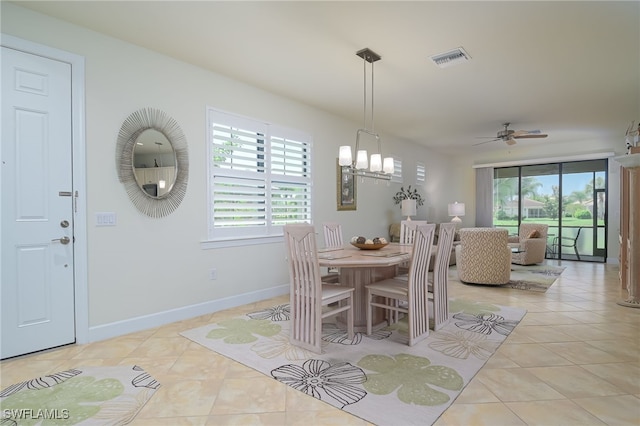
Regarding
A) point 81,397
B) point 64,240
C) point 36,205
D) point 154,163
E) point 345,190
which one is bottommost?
point 81,397

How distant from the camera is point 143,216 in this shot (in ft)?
10.5

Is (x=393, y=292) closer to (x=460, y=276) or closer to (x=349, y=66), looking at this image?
(x=349, y=66)

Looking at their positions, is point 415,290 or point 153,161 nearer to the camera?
point 415,290

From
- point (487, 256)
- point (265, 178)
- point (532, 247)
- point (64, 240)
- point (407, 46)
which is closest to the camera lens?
point (64, 240)

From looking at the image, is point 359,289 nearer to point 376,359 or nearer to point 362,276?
point 362,276

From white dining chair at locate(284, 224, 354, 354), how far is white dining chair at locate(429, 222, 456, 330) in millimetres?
900

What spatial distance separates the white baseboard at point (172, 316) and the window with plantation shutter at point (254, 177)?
0.75 meters

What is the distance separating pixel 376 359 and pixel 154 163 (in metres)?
2.76

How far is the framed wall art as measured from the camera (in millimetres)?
5445

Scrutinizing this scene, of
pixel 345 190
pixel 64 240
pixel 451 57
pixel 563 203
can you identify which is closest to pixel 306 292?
pixel 64 240

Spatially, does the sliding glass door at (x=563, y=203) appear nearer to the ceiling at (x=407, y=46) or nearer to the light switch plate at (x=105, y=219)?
the ceiling at (x=407, y=46)

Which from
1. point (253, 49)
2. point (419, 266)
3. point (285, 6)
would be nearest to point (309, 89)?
point (253, 49)

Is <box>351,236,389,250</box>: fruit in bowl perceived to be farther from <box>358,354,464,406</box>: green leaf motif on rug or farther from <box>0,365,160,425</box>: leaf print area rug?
<box>0,365,160,425</box>: leaf print area rug

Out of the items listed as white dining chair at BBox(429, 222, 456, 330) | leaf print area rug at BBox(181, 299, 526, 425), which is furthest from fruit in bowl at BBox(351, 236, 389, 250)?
leaf print area rug at BBox(181, 299, 526, 425)
